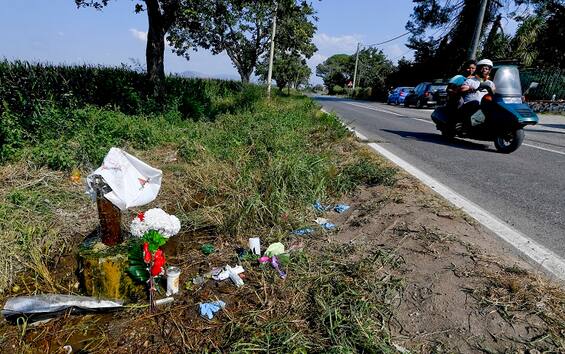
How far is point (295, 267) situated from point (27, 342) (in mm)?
1625

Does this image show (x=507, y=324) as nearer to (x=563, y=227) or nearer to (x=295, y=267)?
(x=295, y=267)

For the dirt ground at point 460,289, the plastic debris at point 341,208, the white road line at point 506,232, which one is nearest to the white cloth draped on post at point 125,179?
the dirt ground at point 460,289

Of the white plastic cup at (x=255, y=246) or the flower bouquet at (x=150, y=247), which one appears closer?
the flower bouquet at (x=150, y=247)

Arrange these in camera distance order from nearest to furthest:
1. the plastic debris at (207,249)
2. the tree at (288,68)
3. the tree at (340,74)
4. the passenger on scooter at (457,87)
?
the plastic debris at (207,249)
the passenger on scooter at (457,87)
the tree at (288,68)
the tree at (340,74)

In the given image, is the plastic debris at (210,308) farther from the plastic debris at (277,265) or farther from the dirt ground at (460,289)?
the dirt ground at (460,289)

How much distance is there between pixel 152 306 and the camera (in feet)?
6.73

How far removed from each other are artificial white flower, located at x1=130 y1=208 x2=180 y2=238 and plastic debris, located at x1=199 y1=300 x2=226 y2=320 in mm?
612

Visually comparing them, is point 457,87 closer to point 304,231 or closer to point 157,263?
point 304,231

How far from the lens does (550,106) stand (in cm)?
1652

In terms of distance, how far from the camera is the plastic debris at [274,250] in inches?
99.9

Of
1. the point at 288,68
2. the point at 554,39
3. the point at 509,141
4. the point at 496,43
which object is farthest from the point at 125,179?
the point at 288,68

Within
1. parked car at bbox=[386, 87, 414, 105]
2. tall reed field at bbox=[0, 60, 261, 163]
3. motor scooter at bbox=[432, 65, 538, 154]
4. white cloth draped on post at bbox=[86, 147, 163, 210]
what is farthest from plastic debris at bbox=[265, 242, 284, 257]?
parked car at bbox=[386, 87, 414, 105]

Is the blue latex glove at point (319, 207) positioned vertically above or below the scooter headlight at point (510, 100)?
below

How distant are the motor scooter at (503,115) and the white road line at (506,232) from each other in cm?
257
